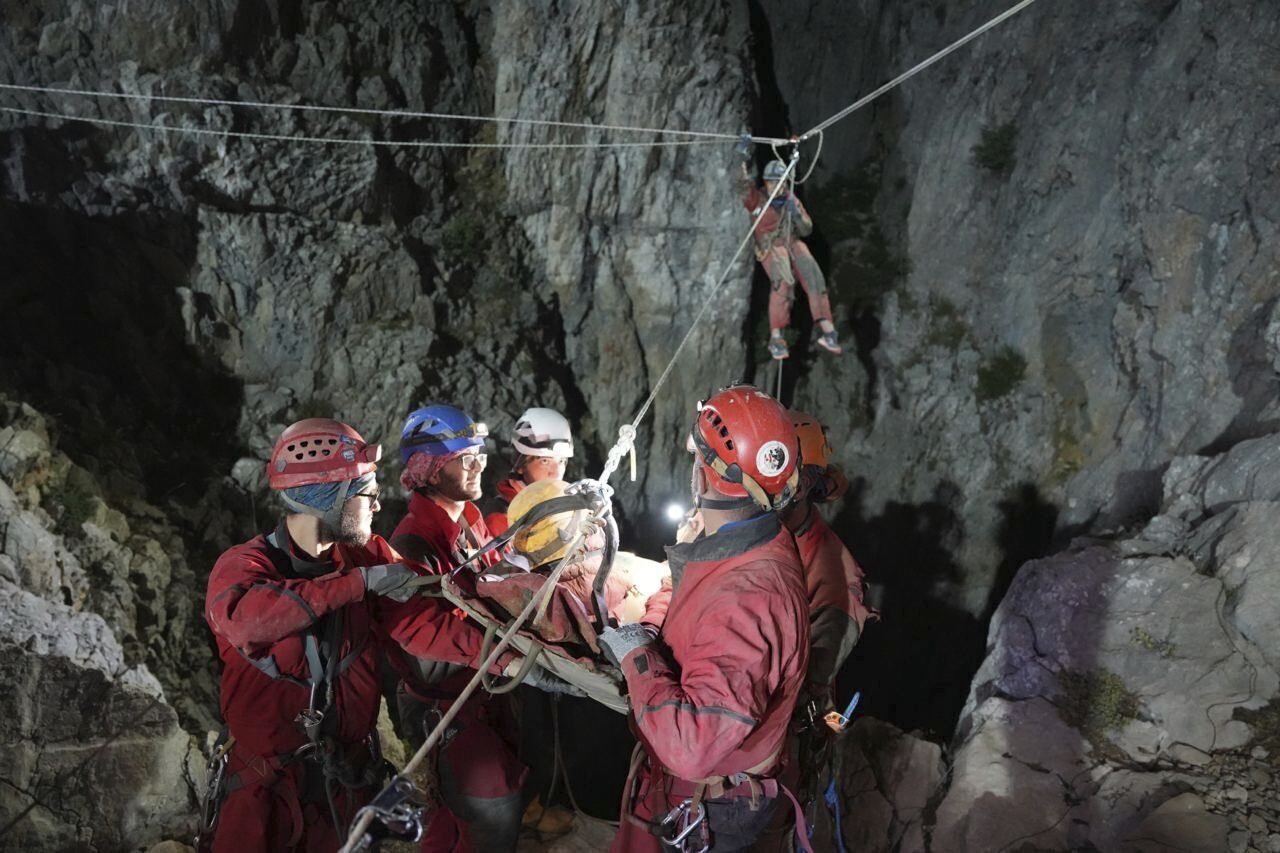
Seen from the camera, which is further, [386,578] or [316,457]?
[316,457]

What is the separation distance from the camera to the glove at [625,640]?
7.61 feet

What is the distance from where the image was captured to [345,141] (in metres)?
8.73

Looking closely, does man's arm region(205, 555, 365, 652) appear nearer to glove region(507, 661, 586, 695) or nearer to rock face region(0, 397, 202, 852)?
glove region(507, 661, 586, 695)

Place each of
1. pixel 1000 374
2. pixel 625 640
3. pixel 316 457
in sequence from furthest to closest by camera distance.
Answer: pixel 1000 374, pixel 316 457, pixel 625 640

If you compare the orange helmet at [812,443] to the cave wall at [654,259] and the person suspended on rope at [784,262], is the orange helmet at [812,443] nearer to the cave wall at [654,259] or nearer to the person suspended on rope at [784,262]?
the cave wall at [654,259]

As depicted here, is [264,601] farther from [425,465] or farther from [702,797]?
[702,797]

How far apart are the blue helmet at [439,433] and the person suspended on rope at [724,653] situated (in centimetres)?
165

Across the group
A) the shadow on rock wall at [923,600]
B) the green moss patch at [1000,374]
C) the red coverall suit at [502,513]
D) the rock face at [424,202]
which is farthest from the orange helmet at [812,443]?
the green moss patch at [1000,374]

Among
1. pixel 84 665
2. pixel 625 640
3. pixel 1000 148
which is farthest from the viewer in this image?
pixel 1000 148

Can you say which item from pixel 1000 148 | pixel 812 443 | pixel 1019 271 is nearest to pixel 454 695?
pixel 812 443

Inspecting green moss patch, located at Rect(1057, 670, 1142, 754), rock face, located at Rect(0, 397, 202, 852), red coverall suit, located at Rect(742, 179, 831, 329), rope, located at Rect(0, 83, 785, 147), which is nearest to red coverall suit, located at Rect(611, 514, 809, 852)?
green moss patch, located at Rect(1057, 670, 1142, 754)

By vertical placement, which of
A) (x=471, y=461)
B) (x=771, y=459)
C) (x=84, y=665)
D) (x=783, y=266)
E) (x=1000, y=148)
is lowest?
(x=84, y=665)

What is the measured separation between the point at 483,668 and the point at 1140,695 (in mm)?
4422

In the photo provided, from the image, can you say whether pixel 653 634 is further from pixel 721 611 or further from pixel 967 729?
pixel 967 729
